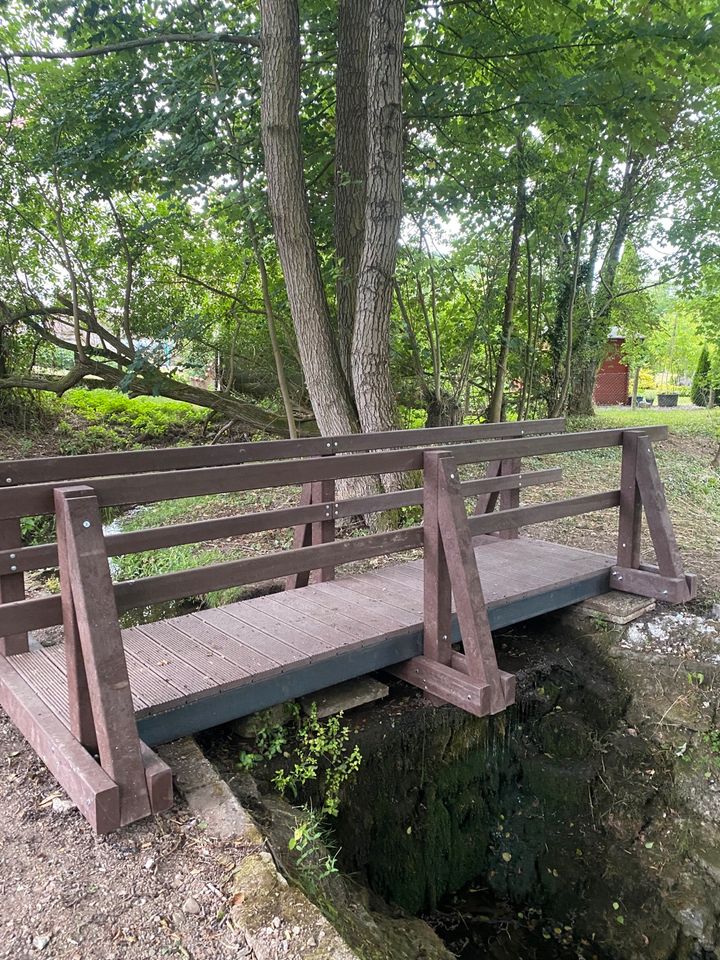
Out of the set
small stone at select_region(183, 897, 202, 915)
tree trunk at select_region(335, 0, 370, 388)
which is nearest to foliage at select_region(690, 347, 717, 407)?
tree trunk at select_region(335, 0, 370, 388)

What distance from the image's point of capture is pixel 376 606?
12.8ft

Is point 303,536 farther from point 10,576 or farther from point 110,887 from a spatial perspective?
point 110,887

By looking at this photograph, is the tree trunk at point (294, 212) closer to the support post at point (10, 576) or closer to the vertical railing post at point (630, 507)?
the vertical railing post at point (630, 507)

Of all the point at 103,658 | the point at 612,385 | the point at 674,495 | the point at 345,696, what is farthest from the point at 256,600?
the point at 612,385

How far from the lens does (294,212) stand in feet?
20.1

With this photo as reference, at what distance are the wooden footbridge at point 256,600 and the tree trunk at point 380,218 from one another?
1539 millimetres

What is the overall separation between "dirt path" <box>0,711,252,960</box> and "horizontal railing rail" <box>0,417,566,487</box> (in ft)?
4.41

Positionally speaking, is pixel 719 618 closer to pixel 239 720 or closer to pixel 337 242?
pixel 239 720

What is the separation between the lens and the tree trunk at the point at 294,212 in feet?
18.8

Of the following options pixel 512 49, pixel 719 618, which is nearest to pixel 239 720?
pixel 719 618

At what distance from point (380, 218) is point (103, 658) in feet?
15.8

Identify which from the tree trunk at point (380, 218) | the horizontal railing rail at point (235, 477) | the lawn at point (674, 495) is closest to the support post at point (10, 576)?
the horizontal railing rail at point (235, 477)

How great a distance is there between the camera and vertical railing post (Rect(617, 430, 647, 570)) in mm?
4695

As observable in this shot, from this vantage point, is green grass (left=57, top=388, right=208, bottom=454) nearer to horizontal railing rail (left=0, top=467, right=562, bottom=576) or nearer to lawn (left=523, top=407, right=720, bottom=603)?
lawn (left=523, top=407, right=720, bottom=603)
